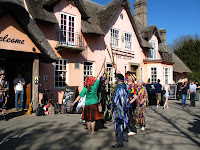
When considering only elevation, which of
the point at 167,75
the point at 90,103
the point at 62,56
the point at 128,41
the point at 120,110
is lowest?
the point at 120,110

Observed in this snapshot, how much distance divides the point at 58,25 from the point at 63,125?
737 centimetres

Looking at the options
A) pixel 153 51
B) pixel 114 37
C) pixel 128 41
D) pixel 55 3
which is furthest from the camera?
pixel 153 51

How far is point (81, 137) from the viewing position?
5.80 m

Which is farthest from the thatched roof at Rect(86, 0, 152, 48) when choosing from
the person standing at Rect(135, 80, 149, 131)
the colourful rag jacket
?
the colourful rag jacket

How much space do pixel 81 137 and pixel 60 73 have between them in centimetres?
749

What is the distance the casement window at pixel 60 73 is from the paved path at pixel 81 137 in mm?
4907

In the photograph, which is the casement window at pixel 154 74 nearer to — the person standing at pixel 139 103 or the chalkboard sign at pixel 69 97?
the chalkboard sign at pixel 69 97

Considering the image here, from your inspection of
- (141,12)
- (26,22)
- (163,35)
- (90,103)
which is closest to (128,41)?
(141,12)

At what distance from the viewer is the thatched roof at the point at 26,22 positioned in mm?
8004

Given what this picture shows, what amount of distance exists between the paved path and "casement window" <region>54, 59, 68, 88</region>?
4907 mm

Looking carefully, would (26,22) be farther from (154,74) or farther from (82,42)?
(154,74)

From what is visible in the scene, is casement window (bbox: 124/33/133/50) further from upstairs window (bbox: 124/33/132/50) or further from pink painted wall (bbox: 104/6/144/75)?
pink painted wall (bbox: 104/6/144/75)

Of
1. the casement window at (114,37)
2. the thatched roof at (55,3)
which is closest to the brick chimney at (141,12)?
the casement window at (114,37)

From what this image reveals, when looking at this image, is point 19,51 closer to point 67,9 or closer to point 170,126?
point 67,9
